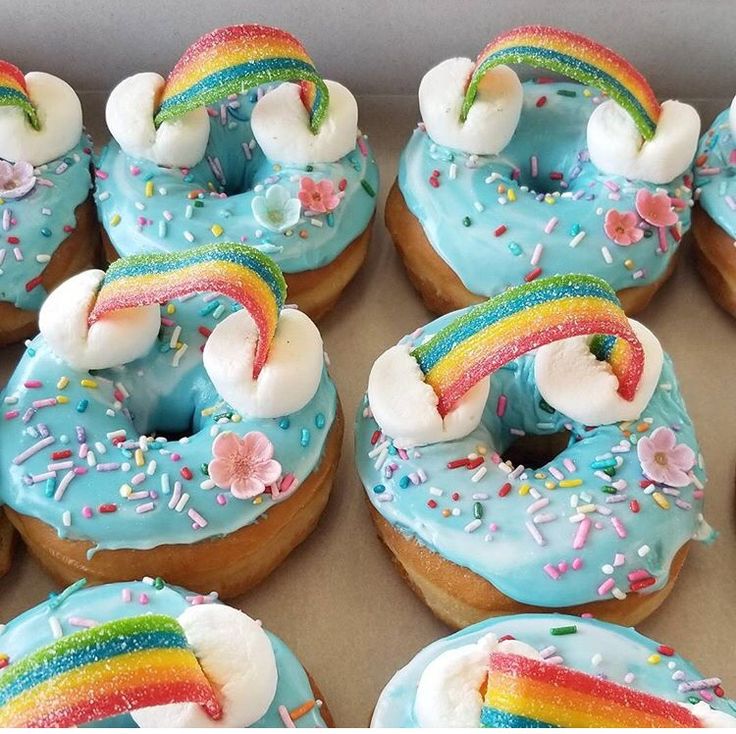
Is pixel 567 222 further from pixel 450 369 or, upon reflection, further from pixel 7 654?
pixel 7 654

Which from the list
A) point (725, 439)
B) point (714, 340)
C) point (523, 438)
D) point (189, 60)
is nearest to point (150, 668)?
point (523, 438)

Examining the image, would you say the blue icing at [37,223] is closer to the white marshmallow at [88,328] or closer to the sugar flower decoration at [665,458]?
the white marshmallow at [88,328]

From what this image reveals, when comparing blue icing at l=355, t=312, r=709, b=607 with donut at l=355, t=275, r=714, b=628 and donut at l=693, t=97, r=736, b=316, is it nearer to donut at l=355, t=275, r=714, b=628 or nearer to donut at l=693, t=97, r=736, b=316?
donut at l=355, t=275, r=714, b=628

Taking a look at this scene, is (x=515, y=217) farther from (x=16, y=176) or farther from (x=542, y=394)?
(x=16, y=176)

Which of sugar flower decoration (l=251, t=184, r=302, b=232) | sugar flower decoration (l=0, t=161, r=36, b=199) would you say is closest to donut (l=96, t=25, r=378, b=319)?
sugar flower decoration (l=251, t=184, r=302, b=232)

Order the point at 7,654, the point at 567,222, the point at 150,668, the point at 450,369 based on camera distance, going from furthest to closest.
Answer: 1. the point at 567,222
2. the point at 450,369
3. the point at 7,654
4. the point at 150,668

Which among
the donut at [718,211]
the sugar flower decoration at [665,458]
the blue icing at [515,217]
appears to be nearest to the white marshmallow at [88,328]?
the blue icing at [515,217]
